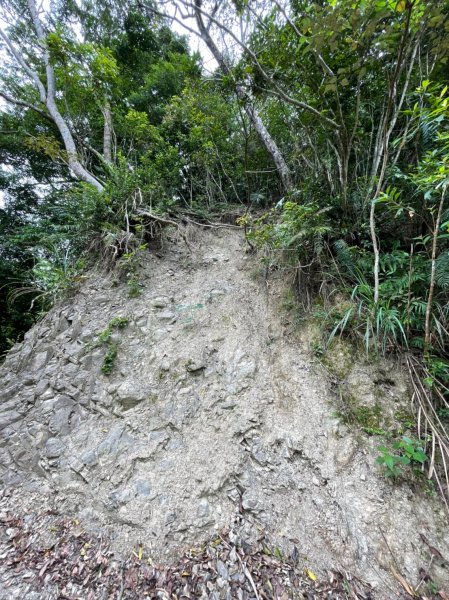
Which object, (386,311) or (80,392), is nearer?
(386,311)

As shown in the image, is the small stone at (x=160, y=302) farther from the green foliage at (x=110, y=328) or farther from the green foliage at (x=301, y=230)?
the green foliage at (x=301, y=230)

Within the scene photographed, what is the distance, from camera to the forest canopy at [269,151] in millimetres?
1896

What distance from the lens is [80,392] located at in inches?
97.6

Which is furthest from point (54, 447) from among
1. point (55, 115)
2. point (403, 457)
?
point (55, 115)

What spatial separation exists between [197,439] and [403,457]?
153 centimetres

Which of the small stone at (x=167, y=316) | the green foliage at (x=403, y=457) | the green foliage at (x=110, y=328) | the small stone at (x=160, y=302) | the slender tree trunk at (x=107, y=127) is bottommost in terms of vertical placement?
the green foliage at (x=403, y=457)

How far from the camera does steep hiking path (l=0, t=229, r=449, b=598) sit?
5.02 ft

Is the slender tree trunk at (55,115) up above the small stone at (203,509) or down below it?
above

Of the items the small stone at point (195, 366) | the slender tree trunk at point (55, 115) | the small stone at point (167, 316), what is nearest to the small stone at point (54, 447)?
the small stone at point (195, 366)

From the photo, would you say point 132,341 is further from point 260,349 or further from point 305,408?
point 305,408

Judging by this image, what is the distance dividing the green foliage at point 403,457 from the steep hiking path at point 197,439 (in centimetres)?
11

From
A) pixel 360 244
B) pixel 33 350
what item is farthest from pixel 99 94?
pixel 360 244

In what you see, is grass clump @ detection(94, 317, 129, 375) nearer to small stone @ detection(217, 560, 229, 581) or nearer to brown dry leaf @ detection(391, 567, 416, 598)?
small stone @ detection(217, 560, 229, 581)

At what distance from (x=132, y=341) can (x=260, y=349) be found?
152 cm
